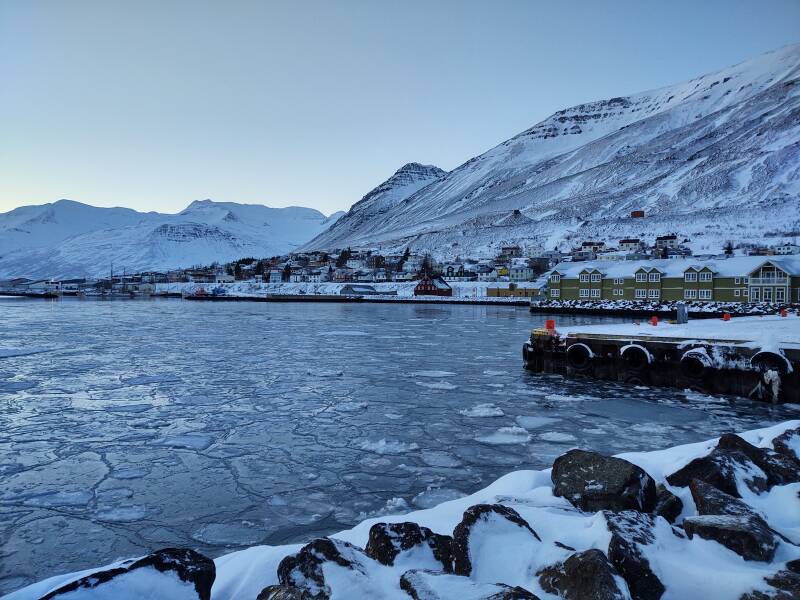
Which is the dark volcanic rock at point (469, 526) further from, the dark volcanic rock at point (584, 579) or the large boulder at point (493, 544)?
the dark volcanic rock at point (584, 579)

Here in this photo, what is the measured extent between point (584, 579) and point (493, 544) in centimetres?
91

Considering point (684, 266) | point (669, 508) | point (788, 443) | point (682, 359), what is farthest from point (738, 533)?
point (684, 266)

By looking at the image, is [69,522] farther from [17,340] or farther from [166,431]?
[17,340]

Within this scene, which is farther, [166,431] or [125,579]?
[166,431]

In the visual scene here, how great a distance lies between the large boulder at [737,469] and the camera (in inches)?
231

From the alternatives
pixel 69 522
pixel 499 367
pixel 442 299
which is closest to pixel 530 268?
pixel 442 299

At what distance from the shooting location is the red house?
393ft

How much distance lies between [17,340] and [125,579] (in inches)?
1377

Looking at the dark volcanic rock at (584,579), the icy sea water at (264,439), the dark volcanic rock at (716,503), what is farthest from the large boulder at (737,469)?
the icy sea water at (264,439)

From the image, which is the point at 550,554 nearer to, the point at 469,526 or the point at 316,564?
the point at 469,526

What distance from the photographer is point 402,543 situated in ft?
14.4

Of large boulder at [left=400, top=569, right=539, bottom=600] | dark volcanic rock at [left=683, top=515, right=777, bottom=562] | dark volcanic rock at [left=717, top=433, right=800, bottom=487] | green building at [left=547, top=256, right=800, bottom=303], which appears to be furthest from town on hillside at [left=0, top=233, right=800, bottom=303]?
large boulder at [left=400, top=569, right=539, bottom=600]

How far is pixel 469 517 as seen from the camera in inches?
Result: 181

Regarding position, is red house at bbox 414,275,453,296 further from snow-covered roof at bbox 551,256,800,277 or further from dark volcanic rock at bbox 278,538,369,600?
dark volcanic rock at bbox 278,538,369,600
